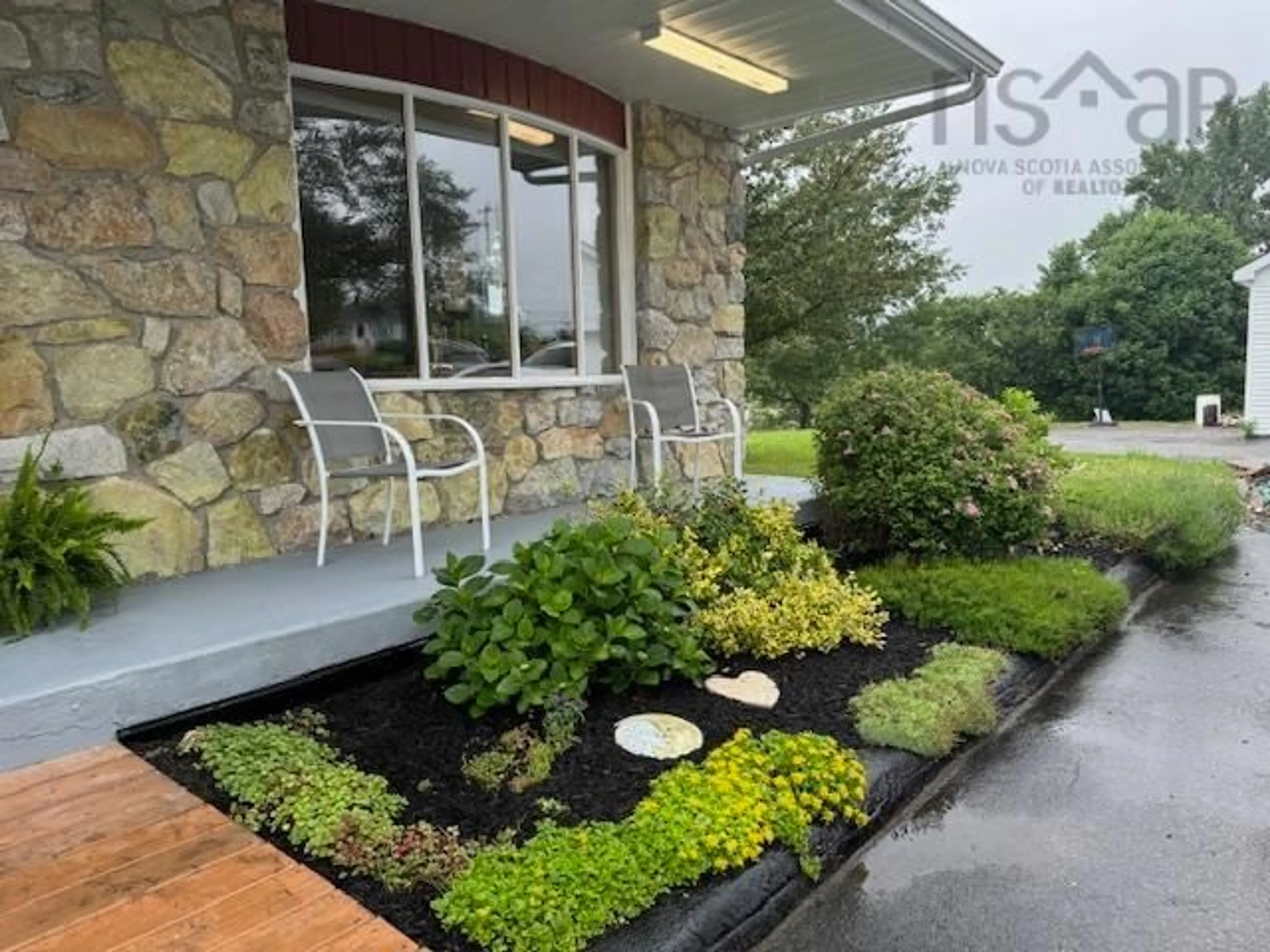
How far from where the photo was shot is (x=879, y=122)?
5.48m

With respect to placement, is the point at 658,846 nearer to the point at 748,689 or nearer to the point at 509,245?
the point at 748,689

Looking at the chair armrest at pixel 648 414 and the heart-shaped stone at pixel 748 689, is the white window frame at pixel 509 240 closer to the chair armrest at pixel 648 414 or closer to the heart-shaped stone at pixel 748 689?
the chair armrest at pixel 648 414

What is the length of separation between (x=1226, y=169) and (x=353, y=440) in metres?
33.9

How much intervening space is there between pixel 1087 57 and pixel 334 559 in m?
8.21

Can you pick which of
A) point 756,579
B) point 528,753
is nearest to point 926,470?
point 756,579

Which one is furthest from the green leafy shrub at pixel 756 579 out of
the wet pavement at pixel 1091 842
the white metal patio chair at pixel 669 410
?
the white metal patio chair at pixel 669 410

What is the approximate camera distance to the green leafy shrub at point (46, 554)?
2.52 meters

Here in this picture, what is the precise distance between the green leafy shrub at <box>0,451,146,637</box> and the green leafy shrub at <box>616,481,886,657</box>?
71.3 inches

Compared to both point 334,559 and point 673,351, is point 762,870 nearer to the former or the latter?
point 334,559

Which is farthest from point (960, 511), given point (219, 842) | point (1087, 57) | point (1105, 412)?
point (1105, 412)

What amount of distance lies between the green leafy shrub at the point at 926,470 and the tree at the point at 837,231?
171 inches

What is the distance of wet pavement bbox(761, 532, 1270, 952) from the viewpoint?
183cm

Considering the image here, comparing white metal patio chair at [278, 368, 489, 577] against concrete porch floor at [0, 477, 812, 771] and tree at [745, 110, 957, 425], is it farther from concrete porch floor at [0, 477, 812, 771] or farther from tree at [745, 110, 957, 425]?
tree at [745, 110, 957, 425]

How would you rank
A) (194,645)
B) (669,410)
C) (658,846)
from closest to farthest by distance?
(658,846), (194,645), (669,410)
